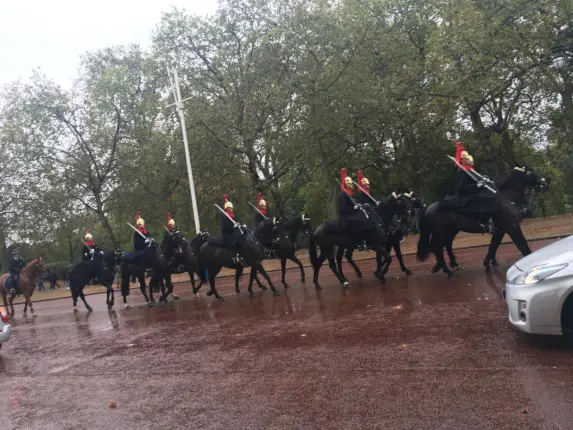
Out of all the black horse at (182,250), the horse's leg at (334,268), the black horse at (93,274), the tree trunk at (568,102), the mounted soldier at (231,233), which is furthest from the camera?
the tree trunk at (568,102)

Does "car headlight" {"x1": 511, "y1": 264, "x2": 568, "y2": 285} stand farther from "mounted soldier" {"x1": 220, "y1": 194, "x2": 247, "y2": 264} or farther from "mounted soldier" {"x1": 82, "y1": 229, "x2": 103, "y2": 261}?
"mounted soldier" {"x1": 82, "y1": 229, "x2": 103, "y2": 261}

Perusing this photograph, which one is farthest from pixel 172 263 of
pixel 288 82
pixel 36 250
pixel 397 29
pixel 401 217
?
pixel 36 250

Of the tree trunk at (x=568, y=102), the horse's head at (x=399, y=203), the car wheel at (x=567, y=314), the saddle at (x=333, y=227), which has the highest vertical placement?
the tree trunk at (x=568, y=102)

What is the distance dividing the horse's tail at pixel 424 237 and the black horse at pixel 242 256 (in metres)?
3.61

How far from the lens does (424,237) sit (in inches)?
451

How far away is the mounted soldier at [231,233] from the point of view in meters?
12.8

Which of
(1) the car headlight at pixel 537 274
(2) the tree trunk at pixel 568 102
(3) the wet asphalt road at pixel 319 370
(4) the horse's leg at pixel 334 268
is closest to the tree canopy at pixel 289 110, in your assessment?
(2) the tree trunk at pixel 568 102

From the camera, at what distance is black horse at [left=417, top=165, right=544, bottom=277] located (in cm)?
982

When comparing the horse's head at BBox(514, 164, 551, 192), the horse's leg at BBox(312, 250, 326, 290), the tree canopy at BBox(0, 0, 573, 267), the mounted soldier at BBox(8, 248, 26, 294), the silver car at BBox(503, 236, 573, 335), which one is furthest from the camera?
the tree canopy at BBox(0, 0, 573, 267)

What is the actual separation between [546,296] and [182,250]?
36.3ft

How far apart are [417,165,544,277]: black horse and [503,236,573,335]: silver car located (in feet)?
15.2

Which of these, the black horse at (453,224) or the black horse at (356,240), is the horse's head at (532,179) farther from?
the black horse at (356,240)

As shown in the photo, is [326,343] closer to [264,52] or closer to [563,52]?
[563,52]

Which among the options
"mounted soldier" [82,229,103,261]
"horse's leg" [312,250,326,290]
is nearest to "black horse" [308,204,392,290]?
"horse's leg" [312,250,326,290]
